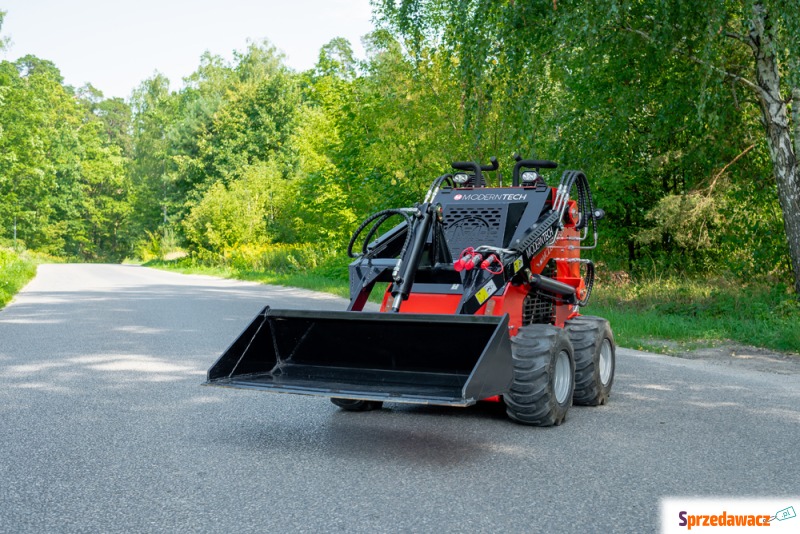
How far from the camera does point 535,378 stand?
5.85 metres

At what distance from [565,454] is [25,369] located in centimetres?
601

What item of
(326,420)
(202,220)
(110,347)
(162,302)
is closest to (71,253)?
(202,220)

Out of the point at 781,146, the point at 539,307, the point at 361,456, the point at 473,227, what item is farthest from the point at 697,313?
the point at 361,456

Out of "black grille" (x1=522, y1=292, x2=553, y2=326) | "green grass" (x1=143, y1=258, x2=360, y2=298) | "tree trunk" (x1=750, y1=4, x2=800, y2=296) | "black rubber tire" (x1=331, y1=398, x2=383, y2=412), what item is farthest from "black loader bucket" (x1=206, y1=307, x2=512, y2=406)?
"green grass" (x1=143, y1=258, x2=360, y2=298)

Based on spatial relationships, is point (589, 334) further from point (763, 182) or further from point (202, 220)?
point (202, 220)

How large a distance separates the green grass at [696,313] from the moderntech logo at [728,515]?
4277 millimetres

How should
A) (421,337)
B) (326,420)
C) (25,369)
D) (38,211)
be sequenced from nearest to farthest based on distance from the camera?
(421,337) → (326,420) → (25,369) → (38,211)

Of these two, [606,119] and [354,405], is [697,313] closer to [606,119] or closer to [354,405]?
[606,119]

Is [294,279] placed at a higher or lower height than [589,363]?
lower

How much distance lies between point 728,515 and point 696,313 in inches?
397

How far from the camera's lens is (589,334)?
698 cm

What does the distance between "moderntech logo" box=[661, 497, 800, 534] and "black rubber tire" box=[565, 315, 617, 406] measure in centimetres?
247

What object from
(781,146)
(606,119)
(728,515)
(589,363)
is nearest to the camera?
(728,515)

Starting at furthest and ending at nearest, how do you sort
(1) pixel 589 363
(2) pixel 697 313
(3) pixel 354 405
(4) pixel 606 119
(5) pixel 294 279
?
(5) pixel 294 279 < (4) pixel 606 119 < (2) pixel 697 313 < (1) pixel 589 363 < (3) pixel 354 405
